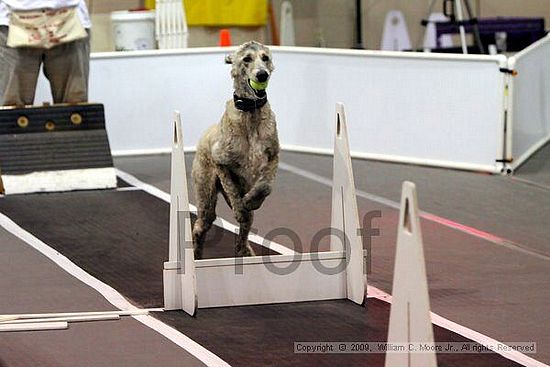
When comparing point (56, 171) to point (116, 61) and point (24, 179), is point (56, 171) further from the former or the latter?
point (116, 61)

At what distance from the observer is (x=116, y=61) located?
449 inches

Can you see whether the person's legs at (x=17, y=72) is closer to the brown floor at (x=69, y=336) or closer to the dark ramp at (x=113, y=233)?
the dark ramp at (x=113, y=233)

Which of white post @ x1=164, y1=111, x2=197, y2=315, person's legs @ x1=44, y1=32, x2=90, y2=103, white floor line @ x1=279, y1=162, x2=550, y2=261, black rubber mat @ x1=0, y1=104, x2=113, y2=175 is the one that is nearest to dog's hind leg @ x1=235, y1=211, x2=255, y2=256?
white post @ x1=164, y1=111, x2=197, y2=315

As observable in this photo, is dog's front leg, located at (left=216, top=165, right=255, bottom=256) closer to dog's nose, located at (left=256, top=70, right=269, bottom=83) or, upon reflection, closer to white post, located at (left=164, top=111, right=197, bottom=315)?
white post, located at (left=164, top=111, right=197, bottom=315)

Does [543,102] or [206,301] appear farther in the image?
[543,102]

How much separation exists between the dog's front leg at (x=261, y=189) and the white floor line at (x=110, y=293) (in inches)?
29.8

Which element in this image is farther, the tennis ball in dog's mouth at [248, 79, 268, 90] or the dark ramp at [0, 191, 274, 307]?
the dark ramp at [0, 191, 274, 307]

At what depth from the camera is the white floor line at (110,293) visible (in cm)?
563

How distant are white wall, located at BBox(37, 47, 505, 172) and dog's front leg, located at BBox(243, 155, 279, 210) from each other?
13.4 ft

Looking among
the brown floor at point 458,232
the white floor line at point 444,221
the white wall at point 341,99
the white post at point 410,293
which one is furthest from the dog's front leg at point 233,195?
Result: the white wall at point 341,99

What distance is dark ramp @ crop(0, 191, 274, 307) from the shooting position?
7.16 meters

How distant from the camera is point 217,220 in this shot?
866 cm

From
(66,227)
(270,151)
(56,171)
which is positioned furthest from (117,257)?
(56,171)

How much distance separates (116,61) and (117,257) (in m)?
4.09
